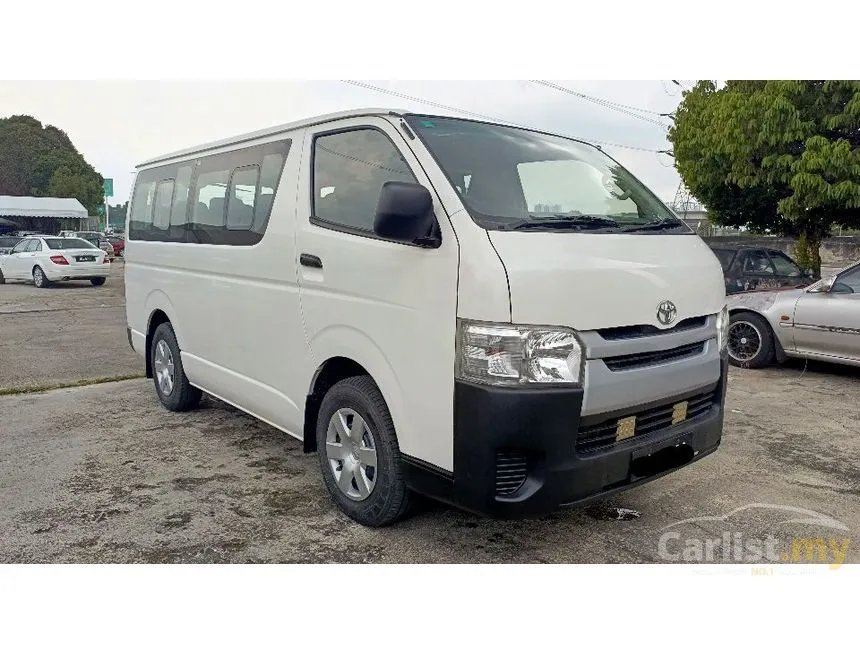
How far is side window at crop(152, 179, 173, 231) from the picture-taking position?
5449 mm

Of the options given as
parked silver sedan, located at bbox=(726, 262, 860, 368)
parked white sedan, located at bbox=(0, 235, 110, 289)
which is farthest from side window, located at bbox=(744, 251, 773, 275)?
parked white sedan, located at bbox=(0, 235, 110, 289)

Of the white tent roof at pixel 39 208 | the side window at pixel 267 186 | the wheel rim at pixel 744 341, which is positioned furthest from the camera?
the white tent roof at pixel 39 208

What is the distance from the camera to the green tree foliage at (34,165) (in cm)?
5356

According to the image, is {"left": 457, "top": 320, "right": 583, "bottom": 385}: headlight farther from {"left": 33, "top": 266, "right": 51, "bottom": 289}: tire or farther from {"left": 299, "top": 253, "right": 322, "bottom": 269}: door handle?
{"left": 33, "top": 266, "right": 51, "bottom": 289}: tire

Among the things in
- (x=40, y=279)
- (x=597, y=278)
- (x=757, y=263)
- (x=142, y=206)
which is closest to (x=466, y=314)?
(x=597, y=278)

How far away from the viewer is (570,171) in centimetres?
372

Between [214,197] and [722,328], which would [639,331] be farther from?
[214,197]

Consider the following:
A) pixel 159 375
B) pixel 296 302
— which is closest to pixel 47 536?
pixel 296 302

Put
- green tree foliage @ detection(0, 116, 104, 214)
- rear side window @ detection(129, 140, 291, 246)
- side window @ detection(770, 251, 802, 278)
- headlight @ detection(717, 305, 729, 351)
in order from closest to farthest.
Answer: headlight @ detection(717, 305, 729, 351), rear side window @ detection(129, 140, 291, 246), side window @ detection(770, 251, 802, 278), green tree foliage @ detection(0, 116, 104, 214)

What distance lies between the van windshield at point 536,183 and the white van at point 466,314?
0.01m

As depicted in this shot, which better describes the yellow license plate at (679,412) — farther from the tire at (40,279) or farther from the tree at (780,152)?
the tire at (40,279)

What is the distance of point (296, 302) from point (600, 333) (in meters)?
1.72

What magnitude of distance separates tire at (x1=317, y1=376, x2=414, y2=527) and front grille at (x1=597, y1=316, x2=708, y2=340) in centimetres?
107

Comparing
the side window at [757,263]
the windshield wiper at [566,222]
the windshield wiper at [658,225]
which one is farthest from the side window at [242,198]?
the side window at [757,263]
